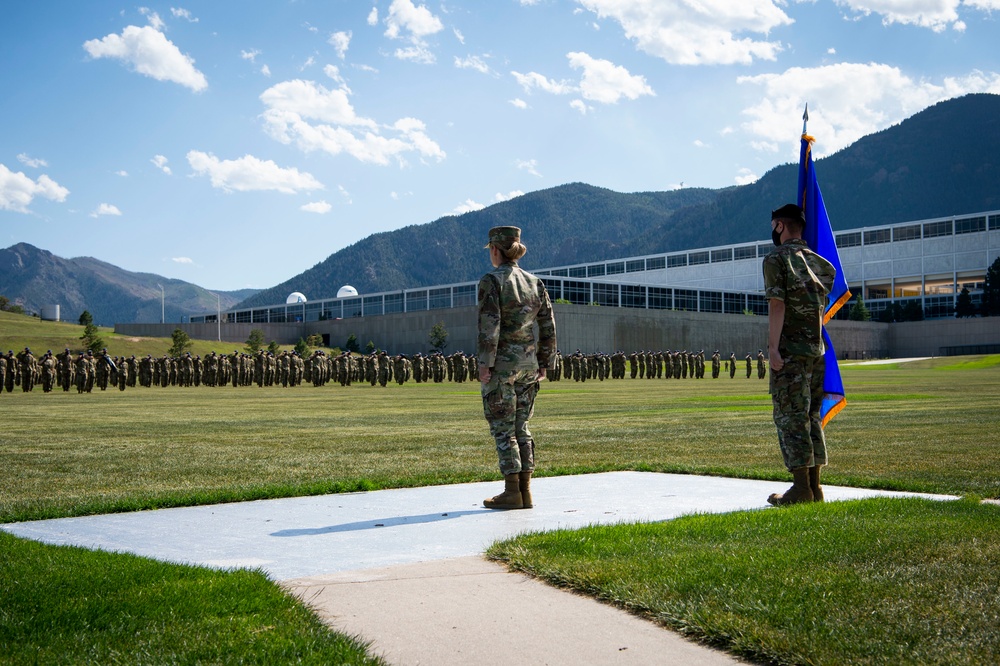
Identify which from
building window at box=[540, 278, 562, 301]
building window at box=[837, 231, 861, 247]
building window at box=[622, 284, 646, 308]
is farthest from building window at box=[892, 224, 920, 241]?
building window at box=[540, 278, 562, 301]

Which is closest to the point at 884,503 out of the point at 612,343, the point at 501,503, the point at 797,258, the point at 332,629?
the point at 797,258

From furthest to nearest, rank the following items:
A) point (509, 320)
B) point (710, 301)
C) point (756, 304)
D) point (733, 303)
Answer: point (756, 304) → point (733, 303) → point (710, 301) → point (509, 320)

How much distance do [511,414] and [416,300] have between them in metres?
94.5

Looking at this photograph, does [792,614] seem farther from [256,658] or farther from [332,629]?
[256,658]

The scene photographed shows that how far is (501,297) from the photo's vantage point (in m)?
7.05

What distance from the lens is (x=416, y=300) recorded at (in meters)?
101

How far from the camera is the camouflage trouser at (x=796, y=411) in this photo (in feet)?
22.2

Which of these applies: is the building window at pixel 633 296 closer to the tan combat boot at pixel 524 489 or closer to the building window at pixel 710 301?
the building window at pixel 710 301

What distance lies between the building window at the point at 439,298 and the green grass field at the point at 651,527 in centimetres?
7782

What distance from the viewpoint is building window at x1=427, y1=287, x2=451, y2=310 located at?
9594 cm

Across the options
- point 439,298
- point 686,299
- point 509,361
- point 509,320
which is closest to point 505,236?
point 509,320

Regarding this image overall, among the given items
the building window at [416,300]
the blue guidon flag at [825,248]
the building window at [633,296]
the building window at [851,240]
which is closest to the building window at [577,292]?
the building window at [633,296]

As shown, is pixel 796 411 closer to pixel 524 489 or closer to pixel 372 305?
pixel 524 489

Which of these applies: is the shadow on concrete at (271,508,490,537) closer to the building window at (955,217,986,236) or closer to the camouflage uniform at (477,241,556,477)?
Result: the camouflage uniform at (477,241,556,477)
